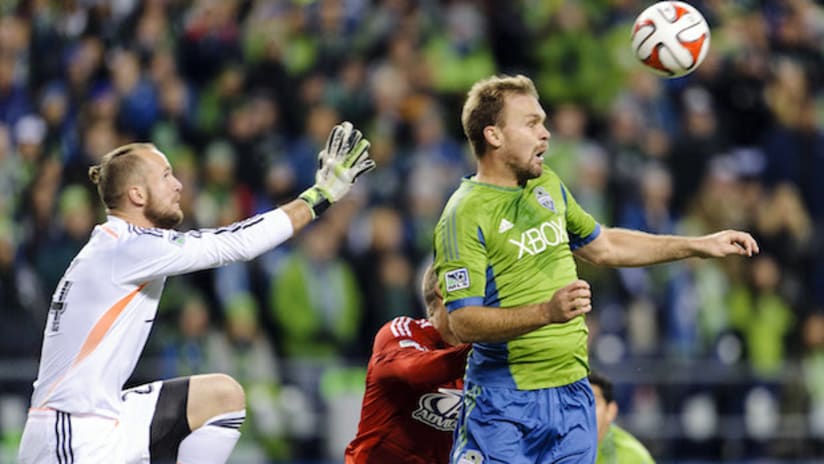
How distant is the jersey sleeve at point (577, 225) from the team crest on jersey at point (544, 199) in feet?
0.47

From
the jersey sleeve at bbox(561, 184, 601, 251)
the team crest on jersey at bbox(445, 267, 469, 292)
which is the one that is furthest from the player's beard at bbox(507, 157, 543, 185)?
the team crest on jersey at bbox(445, 267, 469, 292)

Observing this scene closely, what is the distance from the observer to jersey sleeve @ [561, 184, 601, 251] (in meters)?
6.97

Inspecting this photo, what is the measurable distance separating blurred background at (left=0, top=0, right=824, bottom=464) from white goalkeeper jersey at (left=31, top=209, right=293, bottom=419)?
20.0 ft

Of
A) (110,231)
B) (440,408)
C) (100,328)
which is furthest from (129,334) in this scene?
(440,408)

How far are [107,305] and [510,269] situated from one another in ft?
6.14

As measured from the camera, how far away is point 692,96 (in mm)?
15258

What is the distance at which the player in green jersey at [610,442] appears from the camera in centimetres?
795

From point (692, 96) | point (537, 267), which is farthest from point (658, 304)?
point (537, 267)

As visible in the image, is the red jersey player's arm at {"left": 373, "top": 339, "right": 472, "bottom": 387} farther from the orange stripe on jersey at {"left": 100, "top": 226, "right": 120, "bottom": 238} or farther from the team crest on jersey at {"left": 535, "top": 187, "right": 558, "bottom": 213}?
the orange stripe on jersey at {"left": 100, "top": 226, "right": 120, "bottom": 238}

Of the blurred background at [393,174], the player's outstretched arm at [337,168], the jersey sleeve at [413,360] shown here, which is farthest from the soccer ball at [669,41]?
the blurred background at [393,174]

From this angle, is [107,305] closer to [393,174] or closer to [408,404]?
[408,404]

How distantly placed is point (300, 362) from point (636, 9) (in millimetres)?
5669

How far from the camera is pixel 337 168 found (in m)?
7.24

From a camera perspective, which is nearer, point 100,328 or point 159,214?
point 100,328
